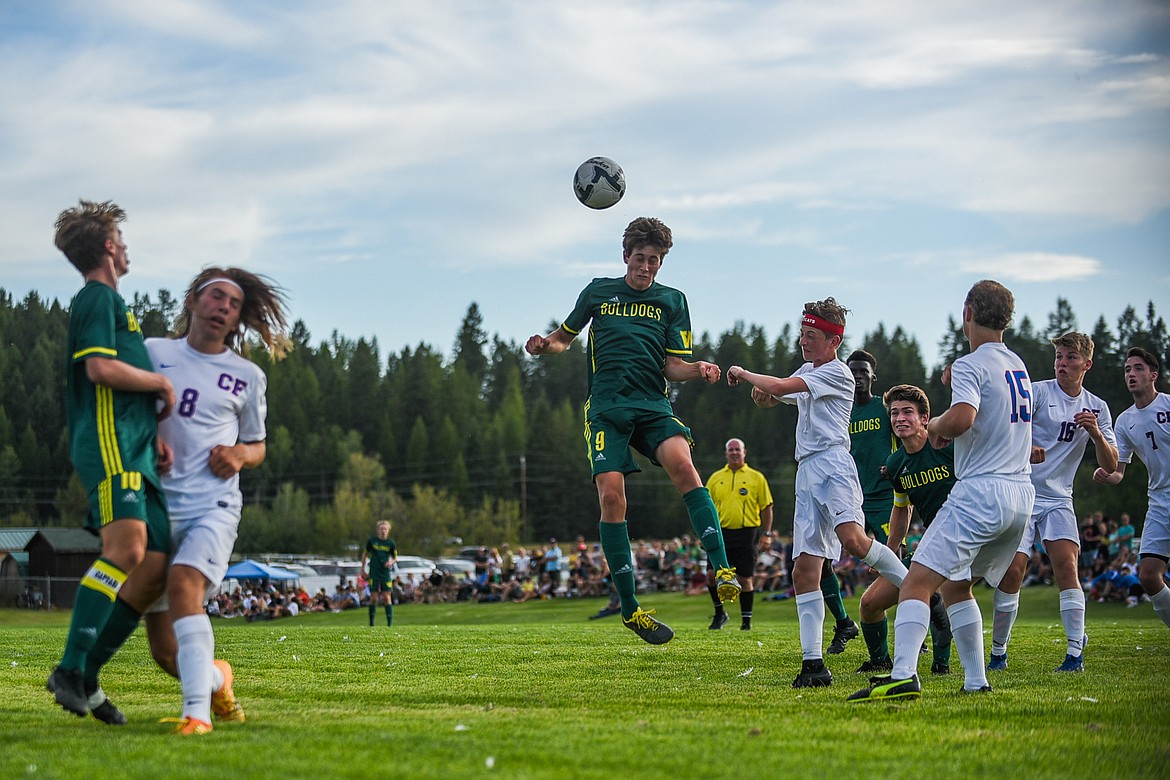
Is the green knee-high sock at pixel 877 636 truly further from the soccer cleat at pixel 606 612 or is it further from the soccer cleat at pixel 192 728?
the soccer cleat at pixel 606 612

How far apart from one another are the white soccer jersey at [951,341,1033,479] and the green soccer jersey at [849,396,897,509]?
378 cm

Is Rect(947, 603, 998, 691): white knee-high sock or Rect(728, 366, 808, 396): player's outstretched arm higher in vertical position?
Rect(728, 366, 808, 396): player's outstretched arm

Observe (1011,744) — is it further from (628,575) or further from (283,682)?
(283,682)

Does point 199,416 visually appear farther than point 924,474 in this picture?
No

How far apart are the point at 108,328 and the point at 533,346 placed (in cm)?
366

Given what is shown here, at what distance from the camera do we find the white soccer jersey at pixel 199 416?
5.94 metres

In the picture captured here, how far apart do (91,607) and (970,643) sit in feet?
17.7

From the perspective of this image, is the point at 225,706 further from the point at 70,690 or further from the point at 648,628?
the point at 648,628

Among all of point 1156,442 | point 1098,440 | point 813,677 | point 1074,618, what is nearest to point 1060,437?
point 1098,440

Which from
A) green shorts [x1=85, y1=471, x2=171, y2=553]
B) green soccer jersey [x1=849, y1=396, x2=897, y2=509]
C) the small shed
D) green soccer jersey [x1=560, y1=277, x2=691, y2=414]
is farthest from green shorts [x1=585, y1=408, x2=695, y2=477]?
the small shed

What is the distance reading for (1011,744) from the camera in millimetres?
5199

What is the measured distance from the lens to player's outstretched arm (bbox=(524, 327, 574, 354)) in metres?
8.73

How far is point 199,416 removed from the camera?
237 inches

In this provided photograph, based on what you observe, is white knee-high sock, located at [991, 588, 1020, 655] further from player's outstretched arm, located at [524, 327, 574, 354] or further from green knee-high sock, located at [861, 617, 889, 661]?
player's outstretched arm, located at [524, 327, 574, 354]
